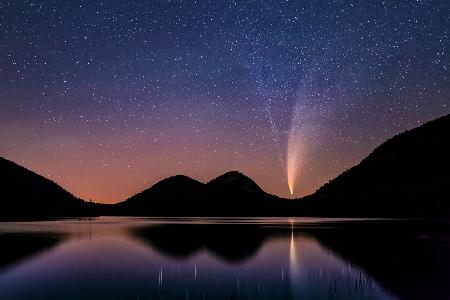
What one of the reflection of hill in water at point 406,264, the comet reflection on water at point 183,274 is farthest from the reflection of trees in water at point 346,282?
the reflection of hill in water at point 406,264

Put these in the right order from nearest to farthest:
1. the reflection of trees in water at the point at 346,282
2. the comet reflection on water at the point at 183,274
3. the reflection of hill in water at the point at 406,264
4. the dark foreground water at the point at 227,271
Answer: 1. the reflection of trees in water at the point at 346,282
2. the comet reflection on water at the point at 183,274
3. the dark foreground water at the point at 227,271
4. the reflection of hill in water at the point at 406,264

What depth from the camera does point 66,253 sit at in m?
51.7

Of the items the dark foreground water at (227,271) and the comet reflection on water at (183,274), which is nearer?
the comet reflection on water at (183,274)

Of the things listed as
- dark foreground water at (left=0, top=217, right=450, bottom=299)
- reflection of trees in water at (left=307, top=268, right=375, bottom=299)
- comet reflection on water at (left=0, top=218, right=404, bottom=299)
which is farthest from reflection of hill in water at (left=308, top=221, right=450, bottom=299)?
comet reflection on water at (left=0, top=218, right=404, bottom=299)

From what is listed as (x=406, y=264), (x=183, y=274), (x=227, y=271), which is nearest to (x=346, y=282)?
(x=227, y=271)

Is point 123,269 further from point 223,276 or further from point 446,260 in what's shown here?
point 446,260

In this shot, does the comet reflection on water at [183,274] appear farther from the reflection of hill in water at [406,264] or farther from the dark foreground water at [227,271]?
the reflection of hill in water at [406,264]

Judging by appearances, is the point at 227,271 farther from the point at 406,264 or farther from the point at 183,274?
the point at 406,264

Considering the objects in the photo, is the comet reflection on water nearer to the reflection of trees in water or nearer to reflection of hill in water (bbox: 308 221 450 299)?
the reflection of trees in water

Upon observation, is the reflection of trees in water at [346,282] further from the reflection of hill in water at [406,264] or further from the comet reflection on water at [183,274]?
the reflection of hill in water at [406,264]

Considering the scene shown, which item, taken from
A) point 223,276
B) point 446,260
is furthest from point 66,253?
point 446,260

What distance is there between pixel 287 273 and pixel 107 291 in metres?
14.4

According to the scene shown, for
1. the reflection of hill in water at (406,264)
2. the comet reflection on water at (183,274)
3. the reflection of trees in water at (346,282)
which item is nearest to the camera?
the reflection of trees in water at (346,282)

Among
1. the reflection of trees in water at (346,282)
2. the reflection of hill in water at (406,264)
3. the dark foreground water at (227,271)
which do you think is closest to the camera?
the reflection of trees in water at (346,282)
